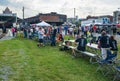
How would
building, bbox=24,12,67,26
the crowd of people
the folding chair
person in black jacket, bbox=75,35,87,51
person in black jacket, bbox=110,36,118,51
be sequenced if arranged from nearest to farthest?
the folding chair < person in black jacket, bbox=110,36,118,51 < the crowd of people < person in black jacket, bbox=75,35,87,51 < building, bbox=24,12,67,26

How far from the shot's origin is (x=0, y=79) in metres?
10.9

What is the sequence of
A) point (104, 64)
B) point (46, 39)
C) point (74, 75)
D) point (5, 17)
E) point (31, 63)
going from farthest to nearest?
point (5, 17)
point (46, 39)
point (31, 63)
point (104, 64)
point (74, 75)

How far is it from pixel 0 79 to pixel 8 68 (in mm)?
2362

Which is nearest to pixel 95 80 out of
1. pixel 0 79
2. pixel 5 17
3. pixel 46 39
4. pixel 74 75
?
pixel 74 75

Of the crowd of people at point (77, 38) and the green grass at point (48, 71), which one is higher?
the crowd of people at point (77, 38)

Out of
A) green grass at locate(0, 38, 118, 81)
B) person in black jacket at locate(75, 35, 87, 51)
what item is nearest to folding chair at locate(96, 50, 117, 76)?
green grass at locate(0, 38, 118, 81)

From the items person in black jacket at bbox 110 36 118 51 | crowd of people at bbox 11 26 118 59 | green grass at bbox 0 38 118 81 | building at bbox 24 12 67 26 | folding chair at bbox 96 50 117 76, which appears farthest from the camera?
building at bbox 24 12 67 26

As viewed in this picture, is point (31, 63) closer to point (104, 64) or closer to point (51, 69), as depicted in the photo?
point (51, 69)

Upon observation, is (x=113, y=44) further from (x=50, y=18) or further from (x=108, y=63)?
(x=50, y=18)

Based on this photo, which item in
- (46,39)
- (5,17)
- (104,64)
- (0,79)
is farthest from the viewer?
(5,17)

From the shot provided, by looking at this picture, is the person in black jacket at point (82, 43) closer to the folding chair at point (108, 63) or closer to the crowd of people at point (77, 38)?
the crowd of people at point (77, 38)

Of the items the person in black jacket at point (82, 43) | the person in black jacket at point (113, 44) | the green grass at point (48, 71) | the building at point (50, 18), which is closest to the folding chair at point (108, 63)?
the green grass at point (48, 71)

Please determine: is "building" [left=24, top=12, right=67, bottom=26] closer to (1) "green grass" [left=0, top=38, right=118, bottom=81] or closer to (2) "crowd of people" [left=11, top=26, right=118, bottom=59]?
(2) "crowd of people" [left=11, top=26, right=118, bottom=59]

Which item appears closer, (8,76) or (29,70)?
(8,76)
